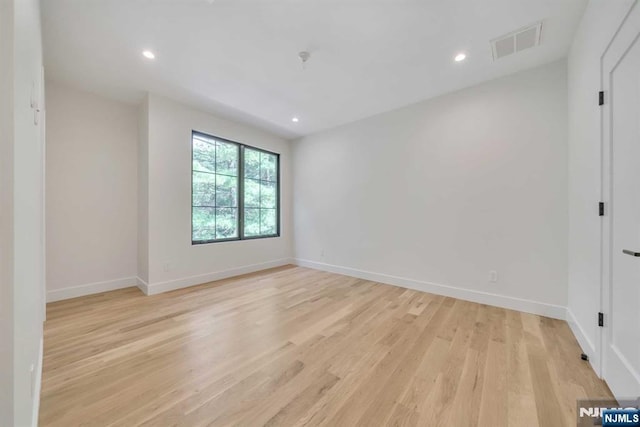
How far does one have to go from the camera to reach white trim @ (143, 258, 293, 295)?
10.9 ft

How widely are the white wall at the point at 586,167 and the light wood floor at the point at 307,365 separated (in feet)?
1.03

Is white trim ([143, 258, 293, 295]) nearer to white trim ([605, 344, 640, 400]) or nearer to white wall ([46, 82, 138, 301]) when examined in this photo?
white wall ([46, 82, 138, 301])

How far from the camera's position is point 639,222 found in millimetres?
1271

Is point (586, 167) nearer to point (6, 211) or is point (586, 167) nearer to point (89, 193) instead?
point (6, 211)

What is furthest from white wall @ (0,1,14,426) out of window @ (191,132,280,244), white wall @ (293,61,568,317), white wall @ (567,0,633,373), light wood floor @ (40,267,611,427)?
white wall @ (293,61,568,317)

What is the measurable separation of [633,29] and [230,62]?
2988 millimetres

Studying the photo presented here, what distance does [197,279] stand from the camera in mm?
3750

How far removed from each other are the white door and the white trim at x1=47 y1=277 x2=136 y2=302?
5.05m

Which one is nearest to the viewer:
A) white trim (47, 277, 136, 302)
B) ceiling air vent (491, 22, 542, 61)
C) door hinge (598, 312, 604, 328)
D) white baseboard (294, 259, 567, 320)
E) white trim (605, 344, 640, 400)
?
white trim (605, 344, 640, 400)

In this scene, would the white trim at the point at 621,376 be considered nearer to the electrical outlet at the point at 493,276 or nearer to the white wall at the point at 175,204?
the electrical outlet at the point at 493,276

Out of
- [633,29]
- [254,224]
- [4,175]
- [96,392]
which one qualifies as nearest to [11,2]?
[4,175]

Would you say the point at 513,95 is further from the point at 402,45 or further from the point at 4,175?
the point at 4,175

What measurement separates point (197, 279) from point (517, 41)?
15.7ft

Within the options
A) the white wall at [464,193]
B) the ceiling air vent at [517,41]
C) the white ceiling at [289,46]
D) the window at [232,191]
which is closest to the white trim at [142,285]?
the window at [232,191]
